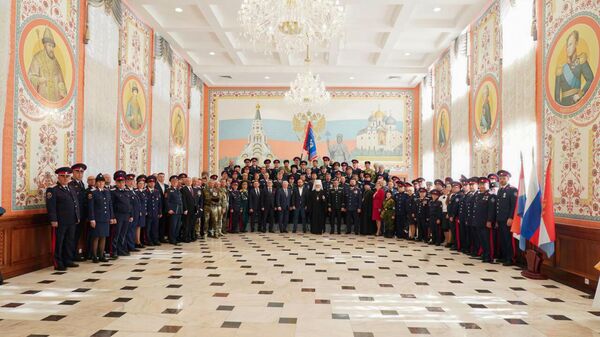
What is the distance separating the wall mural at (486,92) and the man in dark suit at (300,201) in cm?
462

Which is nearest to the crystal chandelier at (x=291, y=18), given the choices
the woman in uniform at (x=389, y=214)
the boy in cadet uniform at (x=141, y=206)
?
the boy in cadet uniform at (x=141, y=206)

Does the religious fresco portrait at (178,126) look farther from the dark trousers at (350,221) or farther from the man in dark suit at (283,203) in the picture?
the dark trousers at (350,221)

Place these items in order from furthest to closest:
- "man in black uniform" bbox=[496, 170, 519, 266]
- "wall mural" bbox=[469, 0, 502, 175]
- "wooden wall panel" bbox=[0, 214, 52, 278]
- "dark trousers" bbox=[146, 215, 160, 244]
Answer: "wall mural" bbox=[469, 0, 502, 175] < "dark trousers" bbox=[146, 215, 160, 244] < "man in black uniform" bbox=[496, 170, 519, 266] < "wooden wall panel" bbox=[0, 214, 52, 278]

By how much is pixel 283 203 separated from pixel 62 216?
655cm

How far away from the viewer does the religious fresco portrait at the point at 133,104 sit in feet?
33.9

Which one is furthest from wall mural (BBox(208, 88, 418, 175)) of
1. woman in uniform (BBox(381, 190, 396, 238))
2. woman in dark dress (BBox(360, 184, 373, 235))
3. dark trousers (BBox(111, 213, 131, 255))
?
dark trousers (BBox(111, 213, 131, 255))

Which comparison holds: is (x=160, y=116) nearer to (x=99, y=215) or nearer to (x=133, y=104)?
(x=133, y=104)

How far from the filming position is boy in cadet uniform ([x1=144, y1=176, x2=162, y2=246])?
363 inches

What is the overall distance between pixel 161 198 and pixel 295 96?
16.7 feet

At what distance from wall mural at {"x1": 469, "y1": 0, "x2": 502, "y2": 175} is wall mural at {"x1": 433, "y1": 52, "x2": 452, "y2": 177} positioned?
6.71 feet

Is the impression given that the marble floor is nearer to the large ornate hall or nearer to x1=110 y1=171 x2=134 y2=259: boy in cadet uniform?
the large ornate hall

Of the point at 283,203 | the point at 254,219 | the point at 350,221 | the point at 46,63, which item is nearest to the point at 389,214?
the point at 350,221

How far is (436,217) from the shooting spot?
10086 mm

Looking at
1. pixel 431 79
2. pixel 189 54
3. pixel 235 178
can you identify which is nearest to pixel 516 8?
pixel 431 79
